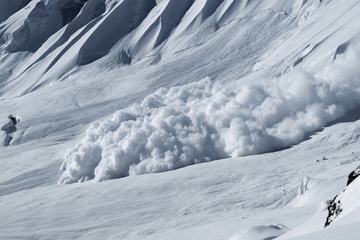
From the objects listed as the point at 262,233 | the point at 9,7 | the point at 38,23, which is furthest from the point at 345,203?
the point at 9,7

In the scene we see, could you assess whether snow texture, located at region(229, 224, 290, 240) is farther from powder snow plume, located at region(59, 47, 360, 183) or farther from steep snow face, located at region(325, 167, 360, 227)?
powder snow plume, located at region(59, 47, 360, 183)

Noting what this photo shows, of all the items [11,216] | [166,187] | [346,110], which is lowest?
[346,110]

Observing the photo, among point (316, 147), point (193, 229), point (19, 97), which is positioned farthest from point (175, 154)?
point (19, 97)

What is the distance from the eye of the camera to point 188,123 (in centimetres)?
4516

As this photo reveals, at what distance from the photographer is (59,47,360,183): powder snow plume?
135 feet

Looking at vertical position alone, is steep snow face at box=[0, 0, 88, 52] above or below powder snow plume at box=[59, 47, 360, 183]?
above

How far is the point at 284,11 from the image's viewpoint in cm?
6450

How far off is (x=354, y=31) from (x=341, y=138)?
12.5 m

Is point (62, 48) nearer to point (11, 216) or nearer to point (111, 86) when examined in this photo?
point (111, 86)

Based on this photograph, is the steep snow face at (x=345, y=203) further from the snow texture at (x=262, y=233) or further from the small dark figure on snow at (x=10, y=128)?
the small dark figure on snow at (x=10, y=128)

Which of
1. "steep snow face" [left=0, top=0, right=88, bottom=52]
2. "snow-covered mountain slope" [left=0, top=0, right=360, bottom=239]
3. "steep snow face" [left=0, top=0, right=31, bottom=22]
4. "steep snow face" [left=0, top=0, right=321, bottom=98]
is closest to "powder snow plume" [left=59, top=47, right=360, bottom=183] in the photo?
"snow-covered mountain slope" [left=0, top=0, right=360, bottom=239]

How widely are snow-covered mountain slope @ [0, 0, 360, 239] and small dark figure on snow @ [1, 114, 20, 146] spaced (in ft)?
1.72

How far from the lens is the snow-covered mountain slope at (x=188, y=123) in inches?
1281

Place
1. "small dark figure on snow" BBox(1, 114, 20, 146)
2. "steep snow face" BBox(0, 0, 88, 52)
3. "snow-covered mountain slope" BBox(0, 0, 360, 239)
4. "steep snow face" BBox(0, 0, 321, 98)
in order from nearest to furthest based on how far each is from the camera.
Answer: "snow-covered mountain slope" BBox(0, 0, 360, 239)
"small dark figure on snow" BBox(1, 114, 20, 146)
"steep snow face" BBox(0, 0, 321, 98)
"steep snow face" BBox(0, 0, 88, 52)
